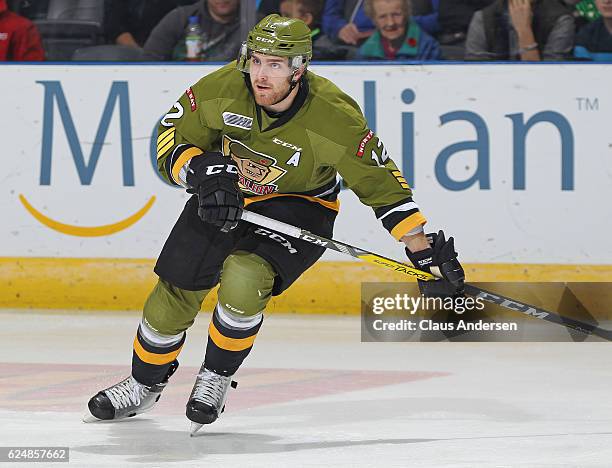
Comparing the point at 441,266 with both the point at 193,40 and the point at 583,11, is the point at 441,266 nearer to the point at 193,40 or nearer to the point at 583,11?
the point at 583,11

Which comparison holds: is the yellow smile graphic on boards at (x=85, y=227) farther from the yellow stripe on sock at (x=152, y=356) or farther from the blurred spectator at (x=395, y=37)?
the yellow stripe on sock at (x=152, y=356)

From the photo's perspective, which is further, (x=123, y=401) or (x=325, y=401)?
(x=325, y=401)

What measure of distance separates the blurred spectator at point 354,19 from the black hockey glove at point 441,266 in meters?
2.47

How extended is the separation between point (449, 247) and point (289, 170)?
504 millimetres

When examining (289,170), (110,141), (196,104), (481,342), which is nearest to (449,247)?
(289,170)

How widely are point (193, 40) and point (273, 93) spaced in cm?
267

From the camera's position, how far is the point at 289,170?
174 inches

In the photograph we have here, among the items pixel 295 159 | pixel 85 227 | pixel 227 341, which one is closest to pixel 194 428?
pixel 227 341

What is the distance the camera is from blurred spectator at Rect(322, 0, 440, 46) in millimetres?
6699

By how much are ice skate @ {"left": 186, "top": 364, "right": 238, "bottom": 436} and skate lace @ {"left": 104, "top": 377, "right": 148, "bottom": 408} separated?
0.27 m

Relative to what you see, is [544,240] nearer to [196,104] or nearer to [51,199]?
[51,199]

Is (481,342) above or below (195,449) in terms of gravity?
below

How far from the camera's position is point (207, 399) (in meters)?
4.30

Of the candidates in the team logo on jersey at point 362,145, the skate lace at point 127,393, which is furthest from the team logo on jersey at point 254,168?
the skate lace at point 127,393
